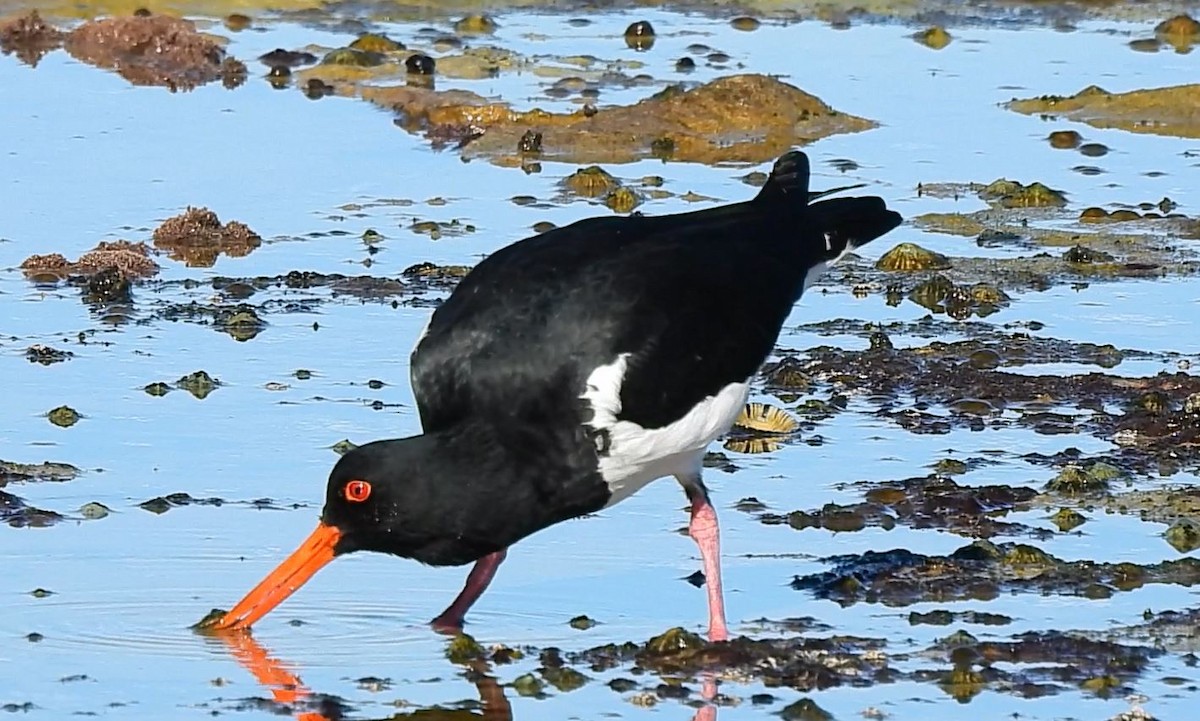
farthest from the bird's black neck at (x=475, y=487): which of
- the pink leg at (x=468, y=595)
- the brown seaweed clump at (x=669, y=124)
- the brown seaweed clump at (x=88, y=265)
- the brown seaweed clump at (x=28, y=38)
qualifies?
the brown seaweed clump at (x=28, y=38)

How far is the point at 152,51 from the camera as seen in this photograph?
41.8ft

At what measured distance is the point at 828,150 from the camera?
35.3 feet

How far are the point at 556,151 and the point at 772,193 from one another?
4368 millimetres

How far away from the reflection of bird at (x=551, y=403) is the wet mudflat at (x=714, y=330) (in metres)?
0.24

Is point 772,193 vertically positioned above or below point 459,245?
above

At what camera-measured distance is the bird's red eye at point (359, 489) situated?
521cm

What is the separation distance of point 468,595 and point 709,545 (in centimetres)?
56

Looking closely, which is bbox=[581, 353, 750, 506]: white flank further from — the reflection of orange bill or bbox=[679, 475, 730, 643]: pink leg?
the reflection of orange bill

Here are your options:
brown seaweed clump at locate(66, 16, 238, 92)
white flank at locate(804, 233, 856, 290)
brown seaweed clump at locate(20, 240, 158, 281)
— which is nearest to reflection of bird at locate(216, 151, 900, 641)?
white flank at locate(804, 233, 856, 290)

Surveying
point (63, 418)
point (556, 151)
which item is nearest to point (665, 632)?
point (63, 418)

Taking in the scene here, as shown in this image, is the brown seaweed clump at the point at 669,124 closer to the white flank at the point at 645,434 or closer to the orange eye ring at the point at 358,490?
the white flank at the point at 645,434

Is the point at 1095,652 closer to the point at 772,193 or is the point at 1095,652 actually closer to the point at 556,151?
the point at 772,193

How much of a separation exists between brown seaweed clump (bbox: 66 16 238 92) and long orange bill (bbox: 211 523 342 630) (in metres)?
7.24

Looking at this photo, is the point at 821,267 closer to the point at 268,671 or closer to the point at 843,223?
the point at 843,223
